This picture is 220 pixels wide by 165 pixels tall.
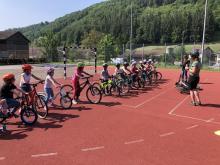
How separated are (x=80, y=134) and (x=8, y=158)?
2047mm

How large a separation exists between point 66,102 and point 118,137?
381 centimetres

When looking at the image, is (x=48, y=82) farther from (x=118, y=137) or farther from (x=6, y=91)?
(x=118, y=137)

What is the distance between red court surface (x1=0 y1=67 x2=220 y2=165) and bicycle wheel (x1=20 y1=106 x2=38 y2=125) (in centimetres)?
20

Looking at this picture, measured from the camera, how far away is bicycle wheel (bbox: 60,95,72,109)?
Result: 1084cm

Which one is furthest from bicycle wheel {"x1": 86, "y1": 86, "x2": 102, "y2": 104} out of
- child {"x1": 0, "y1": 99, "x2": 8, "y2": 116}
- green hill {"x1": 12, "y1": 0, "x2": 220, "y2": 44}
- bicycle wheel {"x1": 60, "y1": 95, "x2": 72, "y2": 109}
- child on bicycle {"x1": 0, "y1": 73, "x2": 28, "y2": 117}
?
green hill {"x1": 12, "y1": 0, "x2": 220, "y2": 44}

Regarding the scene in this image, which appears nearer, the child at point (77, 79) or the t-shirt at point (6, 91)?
the t-shirt at point (6, 91)

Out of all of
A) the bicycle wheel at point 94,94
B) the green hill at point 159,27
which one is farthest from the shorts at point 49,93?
the green hill at point 159,27

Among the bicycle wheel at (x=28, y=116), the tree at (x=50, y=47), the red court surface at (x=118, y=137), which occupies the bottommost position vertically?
the red court surface at (x=118, y=137)

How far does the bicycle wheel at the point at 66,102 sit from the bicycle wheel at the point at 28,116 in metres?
2.24

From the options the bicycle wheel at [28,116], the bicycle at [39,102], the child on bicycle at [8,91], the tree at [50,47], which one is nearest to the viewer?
the child on bicycle at [8,91]

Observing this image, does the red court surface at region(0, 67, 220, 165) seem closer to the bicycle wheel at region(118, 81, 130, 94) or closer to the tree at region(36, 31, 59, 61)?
the bicycle wheel at region(118, 81, 130, 94)

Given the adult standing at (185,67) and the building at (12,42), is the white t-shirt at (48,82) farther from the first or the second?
the building at (12,42)

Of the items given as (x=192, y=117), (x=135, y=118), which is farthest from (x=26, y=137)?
(x=192, y=117)

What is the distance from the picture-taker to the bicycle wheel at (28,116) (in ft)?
28.1
